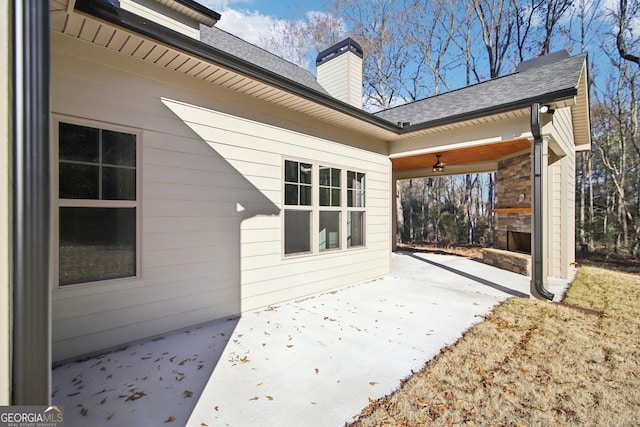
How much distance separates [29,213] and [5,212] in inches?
2.5

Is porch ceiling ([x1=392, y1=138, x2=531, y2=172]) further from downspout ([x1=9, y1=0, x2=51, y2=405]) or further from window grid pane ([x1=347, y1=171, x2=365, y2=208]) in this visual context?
downspout ([x1=9, y1=0, x2=51, y2=405])

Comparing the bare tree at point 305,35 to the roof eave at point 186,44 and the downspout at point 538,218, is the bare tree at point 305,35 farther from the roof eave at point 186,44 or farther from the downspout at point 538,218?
the downspout at point 538,218

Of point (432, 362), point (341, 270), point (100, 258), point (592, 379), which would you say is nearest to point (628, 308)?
point (592, 379)

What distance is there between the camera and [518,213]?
7.24 meters

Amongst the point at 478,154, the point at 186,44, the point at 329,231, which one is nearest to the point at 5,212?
the point at 186,44

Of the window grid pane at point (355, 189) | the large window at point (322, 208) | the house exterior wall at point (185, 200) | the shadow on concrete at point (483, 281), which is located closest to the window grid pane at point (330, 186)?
the large window at point (322, 208)

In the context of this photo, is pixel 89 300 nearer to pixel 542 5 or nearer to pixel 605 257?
pixel 605 257

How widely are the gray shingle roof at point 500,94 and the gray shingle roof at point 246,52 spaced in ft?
7.39

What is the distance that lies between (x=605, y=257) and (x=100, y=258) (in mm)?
14552

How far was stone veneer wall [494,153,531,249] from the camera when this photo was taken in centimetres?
688

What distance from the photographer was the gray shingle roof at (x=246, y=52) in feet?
18.6

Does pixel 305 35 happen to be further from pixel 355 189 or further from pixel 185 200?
pixel 185 200

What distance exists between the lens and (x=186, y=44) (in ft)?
9.86

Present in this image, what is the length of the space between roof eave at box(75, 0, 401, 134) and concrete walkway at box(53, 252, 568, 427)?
292 centimetres
